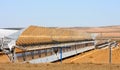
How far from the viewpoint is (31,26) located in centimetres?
2697

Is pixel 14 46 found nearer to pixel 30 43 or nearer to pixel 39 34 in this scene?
pixel 30 43

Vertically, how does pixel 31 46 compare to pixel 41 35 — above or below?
below

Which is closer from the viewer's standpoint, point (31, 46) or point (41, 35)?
point (31, 46)

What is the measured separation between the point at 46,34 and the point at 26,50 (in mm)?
9323

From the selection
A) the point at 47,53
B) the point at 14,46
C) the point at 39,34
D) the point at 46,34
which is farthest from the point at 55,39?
the point at 14,46

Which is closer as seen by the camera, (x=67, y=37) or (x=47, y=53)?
(x=47, y=53)

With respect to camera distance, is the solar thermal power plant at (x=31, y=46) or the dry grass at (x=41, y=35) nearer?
the solar thermal power plant at (x=31, y=46)

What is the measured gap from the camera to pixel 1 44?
24078 millimetres

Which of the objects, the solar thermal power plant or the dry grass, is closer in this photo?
the solar thermal power plant

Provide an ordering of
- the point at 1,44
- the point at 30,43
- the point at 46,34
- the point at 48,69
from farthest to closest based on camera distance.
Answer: the point at 46,34 → the point at 30,43 → the point at 1,44 → the point at 48,69

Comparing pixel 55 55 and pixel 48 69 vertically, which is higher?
pixel 48 69

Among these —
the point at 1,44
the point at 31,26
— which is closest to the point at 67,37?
the point at 31,26

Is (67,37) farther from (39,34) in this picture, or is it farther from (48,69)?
(48,69)

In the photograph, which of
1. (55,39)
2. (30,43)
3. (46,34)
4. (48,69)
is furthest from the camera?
(55,39)
